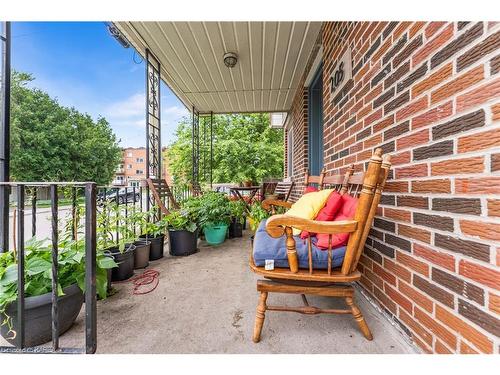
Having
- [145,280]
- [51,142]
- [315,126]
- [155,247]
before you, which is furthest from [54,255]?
[51,142]

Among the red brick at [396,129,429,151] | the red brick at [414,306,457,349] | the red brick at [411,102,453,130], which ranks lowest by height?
the red brick at [414,306,457,349]

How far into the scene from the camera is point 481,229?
72 cm

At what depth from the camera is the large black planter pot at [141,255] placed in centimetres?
206

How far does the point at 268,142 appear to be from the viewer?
39.3ft

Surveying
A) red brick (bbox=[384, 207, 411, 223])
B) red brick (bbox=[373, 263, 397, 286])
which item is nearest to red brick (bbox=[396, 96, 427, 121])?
red brick (bbox=[384, 207, 411, 223])

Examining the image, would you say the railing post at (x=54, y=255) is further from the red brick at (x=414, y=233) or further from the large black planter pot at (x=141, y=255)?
the red brick at (x=414, y=233)

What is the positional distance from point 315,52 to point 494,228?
2.90 metres

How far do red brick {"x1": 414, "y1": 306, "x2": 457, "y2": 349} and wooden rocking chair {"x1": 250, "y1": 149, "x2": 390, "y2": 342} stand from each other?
25 centimetres

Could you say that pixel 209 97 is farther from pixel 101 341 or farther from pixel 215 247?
pixel 101 341

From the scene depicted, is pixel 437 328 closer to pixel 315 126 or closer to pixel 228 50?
pixel 315 126

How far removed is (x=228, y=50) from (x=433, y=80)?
2612 mm

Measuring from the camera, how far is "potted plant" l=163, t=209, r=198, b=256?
2473 millimetres

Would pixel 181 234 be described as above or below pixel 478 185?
below

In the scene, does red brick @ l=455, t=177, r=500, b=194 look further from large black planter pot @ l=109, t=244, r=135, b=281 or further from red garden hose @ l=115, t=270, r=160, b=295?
large black planter pot @ l=109, t=244, r=135, b=281
